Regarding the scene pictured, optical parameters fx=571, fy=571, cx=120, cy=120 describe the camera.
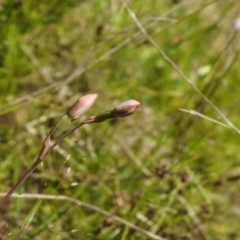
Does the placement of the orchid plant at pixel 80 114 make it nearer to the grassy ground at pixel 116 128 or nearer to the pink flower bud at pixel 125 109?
the pink flower bud at pixel 125 109

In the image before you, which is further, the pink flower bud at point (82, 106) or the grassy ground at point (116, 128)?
the grassy ground at point (116, 128)

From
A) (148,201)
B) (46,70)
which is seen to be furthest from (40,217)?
(46,70)

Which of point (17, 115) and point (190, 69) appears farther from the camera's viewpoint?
point (190, 69)

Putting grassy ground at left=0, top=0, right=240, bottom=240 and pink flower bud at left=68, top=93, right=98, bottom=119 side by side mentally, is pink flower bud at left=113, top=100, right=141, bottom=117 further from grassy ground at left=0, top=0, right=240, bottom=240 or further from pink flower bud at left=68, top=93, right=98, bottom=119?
grassy ground at left=0, top=0, right=240, bottom=240

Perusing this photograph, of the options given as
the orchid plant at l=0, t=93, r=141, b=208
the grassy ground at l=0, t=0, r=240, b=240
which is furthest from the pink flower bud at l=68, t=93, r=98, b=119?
the grassy ground at l=0, t=0, r=240, b=240

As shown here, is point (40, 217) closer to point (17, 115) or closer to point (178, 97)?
point (17, 115)

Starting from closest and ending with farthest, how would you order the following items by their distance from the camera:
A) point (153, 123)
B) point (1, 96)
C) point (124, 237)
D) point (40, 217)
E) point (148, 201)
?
Result: point (124, 237) → point (40, 217) → point (148, 201) → point (1, 96) → point (153, 123)

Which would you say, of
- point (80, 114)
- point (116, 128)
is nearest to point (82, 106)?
point (80, 114)

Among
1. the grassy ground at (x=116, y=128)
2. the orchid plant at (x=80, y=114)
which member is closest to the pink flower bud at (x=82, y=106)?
the orchid plant at (x=80, y=114)
